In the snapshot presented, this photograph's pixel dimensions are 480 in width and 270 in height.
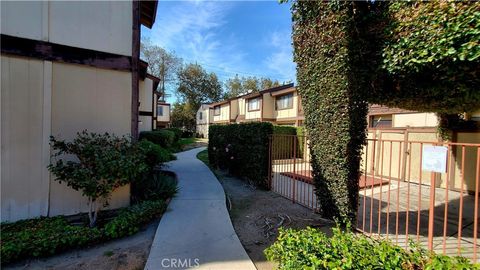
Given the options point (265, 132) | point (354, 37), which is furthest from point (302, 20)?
point (265, 132)

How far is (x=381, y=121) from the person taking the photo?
35.4ft

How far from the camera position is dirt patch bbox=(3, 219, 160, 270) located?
3221 mm

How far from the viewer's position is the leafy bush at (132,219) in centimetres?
399

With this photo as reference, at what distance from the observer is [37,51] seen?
14.5 ft

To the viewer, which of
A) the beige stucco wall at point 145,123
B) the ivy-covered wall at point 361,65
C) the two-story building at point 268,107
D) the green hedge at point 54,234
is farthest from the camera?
the two-story building at point 268,107

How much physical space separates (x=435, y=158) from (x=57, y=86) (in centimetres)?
666

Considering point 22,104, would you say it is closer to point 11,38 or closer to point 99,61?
point 11,38

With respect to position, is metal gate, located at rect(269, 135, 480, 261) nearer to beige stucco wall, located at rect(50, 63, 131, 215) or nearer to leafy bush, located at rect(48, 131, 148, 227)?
leafy bush, located at rect(48, 131, 148, 227)

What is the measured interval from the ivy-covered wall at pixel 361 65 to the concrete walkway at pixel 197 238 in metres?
2.19

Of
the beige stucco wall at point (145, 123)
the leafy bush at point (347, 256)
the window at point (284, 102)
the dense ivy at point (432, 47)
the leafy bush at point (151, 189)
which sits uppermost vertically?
the window at point (284, 102)

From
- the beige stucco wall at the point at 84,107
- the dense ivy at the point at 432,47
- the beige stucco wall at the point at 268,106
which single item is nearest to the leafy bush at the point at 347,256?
the dense ivy at the point at 432,47

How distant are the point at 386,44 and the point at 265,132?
12.9ft

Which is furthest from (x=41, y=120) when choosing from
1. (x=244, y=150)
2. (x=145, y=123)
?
(x=145, y=123)

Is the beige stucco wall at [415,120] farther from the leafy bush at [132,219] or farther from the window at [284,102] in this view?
the window at [284,102]
